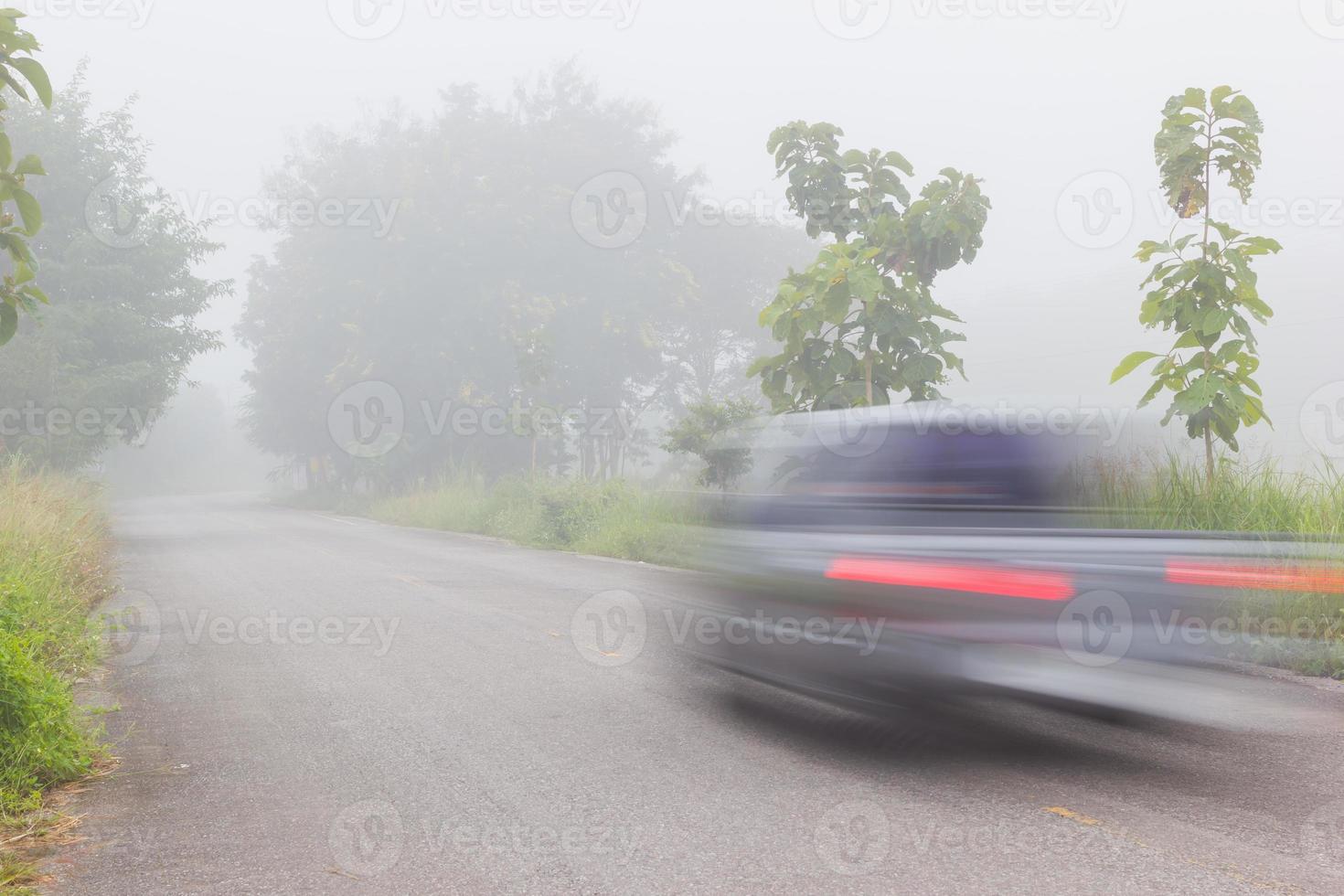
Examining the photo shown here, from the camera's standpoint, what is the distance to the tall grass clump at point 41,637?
17.6 feet

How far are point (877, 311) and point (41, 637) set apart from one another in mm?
8668

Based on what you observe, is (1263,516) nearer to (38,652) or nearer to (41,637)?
(41,637)

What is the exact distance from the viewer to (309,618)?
442 inches

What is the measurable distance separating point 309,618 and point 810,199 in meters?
7.69

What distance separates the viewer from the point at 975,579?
5293 millimetres

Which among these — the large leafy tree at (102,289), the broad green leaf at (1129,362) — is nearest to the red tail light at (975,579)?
the broad green leaf at (1129,362)

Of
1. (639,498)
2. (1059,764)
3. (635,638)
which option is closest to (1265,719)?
(1059,764)

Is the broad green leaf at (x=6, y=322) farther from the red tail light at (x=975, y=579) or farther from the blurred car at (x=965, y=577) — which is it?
the red tail light at (x=975, y=579)

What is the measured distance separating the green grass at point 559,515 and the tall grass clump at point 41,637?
4384 millimetres

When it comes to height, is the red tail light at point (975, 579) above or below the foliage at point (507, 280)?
below

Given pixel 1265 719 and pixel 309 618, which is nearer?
pixel 1265 719

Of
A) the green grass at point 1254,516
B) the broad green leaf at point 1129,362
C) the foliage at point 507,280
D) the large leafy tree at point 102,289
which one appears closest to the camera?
the green grass at point 1254,516

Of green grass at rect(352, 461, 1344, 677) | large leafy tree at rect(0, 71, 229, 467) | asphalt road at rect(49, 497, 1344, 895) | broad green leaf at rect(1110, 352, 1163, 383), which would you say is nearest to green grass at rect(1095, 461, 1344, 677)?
green grass at rect(352, 461, 1344, 677)

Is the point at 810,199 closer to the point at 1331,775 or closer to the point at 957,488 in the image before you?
the point at 957,488
